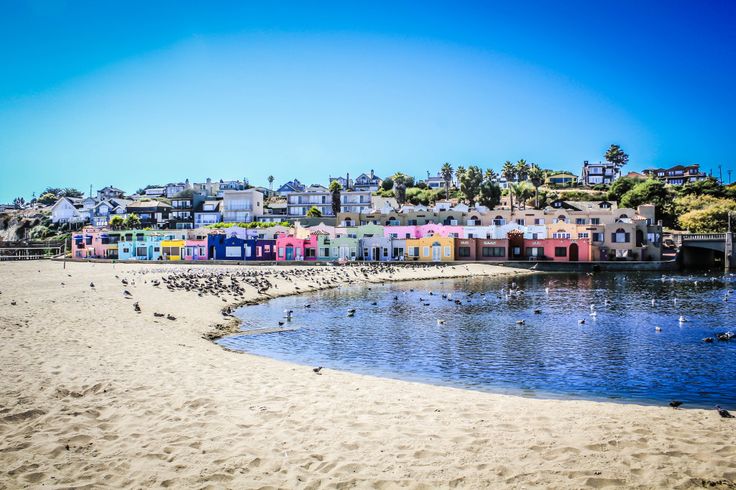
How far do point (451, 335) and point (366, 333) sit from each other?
4189 millimetres

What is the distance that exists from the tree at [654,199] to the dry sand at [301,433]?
10387 centimetres

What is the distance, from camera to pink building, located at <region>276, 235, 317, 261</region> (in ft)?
259

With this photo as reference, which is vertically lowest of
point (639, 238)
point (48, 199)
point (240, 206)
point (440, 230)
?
point (639, 238)

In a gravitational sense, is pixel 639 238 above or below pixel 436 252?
above

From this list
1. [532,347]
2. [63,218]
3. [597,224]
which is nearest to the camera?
[532,347]

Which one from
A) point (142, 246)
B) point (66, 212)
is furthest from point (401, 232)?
point (66, 212)

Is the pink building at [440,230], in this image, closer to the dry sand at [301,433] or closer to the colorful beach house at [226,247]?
the colorful beach house at [226,247]

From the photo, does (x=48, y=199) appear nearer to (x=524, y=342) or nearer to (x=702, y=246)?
(x=524, y=342)

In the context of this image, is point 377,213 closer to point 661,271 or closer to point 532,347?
point 661,271

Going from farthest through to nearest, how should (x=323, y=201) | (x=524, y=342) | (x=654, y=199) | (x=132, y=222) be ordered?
(x=323, y=201), (x=132, y=222), (x=654, y=199), (x=524, y=342)

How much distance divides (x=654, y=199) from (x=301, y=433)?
110836mm

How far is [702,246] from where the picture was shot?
7662 centimetres

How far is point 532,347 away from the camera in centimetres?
2048

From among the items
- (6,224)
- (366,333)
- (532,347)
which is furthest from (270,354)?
(6,224)
